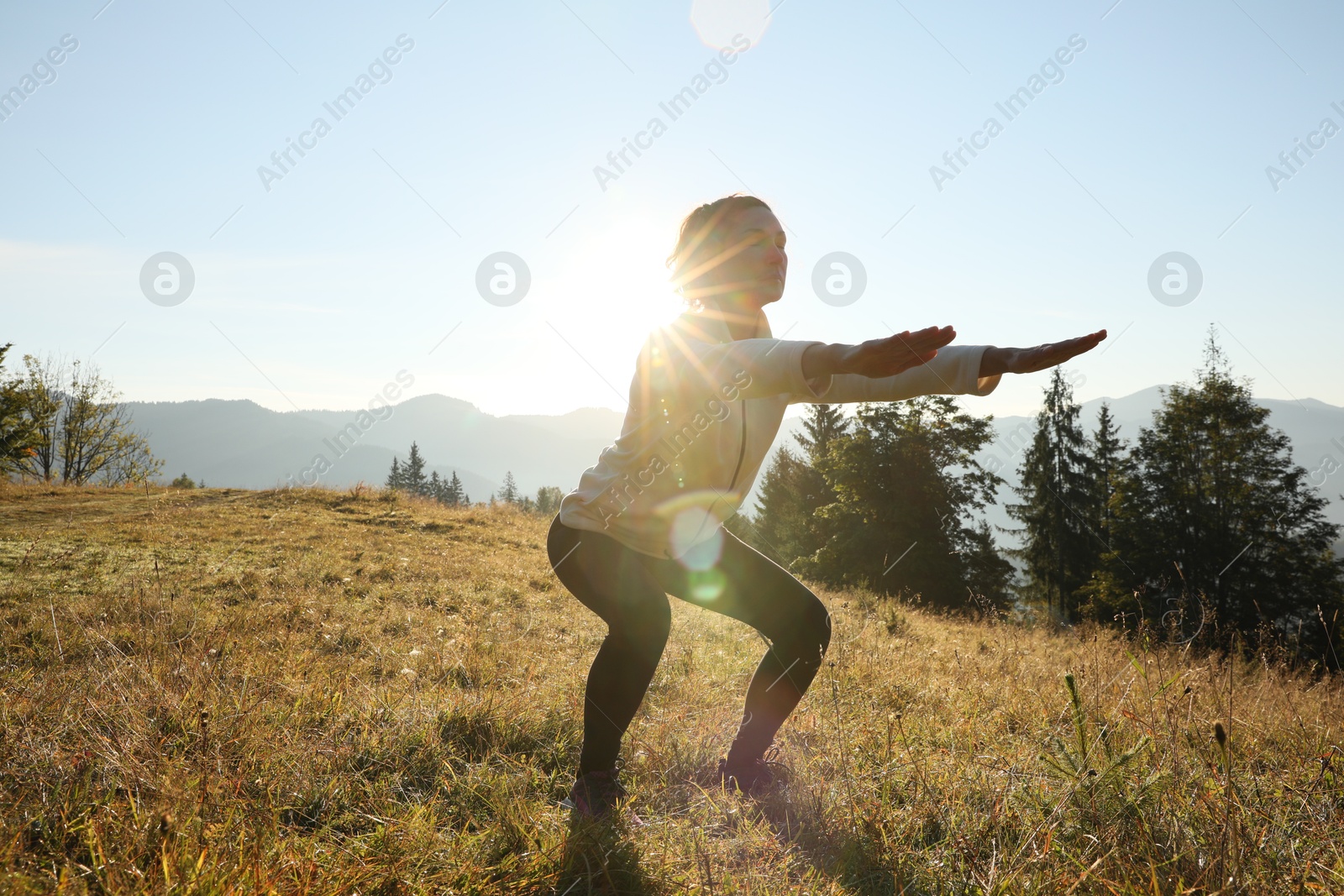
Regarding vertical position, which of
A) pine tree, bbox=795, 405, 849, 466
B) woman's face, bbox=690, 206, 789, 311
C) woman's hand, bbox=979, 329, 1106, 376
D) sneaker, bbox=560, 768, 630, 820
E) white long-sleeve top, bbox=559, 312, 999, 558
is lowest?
sneaker, bbox=560, 768, 630, 820

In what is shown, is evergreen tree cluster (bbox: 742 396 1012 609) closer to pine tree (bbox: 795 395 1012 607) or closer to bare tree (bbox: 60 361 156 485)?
pine tree (bbox: 795 395 1012 607)

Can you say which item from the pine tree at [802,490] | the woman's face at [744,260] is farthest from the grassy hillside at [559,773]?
the pine tree at [802,490]

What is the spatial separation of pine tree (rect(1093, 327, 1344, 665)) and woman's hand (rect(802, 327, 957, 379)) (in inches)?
1045

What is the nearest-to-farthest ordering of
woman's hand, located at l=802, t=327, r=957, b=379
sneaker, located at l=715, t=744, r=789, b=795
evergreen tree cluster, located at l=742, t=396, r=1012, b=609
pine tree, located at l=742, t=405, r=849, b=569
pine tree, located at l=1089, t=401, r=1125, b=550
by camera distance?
woman's hand, located at l=802, t=327, r=957, b=379
sneaker, located at l=715, t=744, r=789, b=795
evergreen tree cluster, located at l=742, t=396, r=1012, b=609
pine tree, located at l=1089, t=401, r=1125, b=550
pine tree, located at l=742, t=405, r=849, b=569

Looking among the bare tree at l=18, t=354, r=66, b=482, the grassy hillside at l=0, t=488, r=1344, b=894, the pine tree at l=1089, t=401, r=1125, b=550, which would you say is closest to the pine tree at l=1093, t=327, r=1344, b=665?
the pine tree at l=1089, t=401, r=1125, b=550

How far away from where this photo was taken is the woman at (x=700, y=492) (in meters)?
1.96

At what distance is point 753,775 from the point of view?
8.60ft

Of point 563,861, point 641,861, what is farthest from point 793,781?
point 563,861

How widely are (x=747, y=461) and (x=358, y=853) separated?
5.67 feet

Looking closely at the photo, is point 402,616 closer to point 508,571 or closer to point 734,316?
point 508,571

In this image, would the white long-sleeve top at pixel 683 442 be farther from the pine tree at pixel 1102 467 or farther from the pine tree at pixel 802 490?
the pine tree at pixel 1102 467

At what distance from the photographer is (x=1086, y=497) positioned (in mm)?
34500

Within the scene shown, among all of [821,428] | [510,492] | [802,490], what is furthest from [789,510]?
[510,492]

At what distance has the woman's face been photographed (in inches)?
91.5
